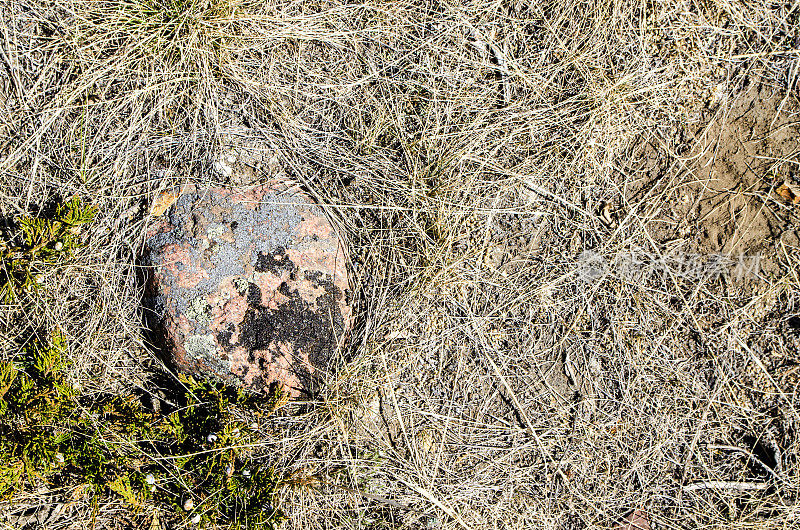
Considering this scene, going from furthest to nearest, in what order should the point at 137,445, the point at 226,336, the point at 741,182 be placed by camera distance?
the point at 741,182
the point at 137,445
the point at 226,336

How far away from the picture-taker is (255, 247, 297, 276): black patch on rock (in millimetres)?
2229

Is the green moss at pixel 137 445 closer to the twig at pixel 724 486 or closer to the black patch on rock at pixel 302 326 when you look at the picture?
the black patch on rock at pixel 302 326

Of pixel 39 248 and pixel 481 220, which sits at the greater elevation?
pixel 39 248

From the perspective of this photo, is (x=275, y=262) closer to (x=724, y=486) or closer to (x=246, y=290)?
(x=246, y=290)

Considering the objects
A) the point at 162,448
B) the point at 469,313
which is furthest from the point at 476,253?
the point at 162,448

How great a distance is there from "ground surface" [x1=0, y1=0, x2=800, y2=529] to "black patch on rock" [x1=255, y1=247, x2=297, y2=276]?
284mm

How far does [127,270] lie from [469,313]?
1491 millimetres

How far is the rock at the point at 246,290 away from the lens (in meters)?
2.20

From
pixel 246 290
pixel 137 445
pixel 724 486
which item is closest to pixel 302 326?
pixel 246 290

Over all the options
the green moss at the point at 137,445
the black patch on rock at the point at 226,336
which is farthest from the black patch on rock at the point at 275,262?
the green moss at the point at 137,445

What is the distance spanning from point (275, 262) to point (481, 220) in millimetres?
927

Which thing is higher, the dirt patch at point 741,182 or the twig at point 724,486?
the dirt patch at point 741,182

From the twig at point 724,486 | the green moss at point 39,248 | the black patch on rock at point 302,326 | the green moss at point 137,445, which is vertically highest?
the green moss at point 39,248

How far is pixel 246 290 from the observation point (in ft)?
7.23
